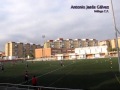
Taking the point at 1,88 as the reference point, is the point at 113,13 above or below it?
above

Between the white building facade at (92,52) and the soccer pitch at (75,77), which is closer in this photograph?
the soccer pitch at (75,77)

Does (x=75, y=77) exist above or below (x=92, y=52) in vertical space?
below

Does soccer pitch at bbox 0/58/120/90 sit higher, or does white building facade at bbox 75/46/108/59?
white building facade at bbox 75/46/108/59

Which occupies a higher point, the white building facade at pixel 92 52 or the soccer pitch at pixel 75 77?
the white building facade at pixel 92 52

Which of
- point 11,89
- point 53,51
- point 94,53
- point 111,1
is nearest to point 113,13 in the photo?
point 111,1

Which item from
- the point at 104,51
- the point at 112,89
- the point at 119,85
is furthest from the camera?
the point at 104,51

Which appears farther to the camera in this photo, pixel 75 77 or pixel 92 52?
pixel 92 52

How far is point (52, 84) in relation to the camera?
31422 millimetres

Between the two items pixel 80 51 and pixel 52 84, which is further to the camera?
pixel 80 51

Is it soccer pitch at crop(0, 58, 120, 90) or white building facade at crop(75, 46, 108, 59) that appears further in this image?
white building facade at crop(75, 46, 108, 59)

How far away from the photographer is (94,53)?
506ft

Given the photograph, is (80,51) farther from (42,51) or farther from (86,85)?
(86,85)

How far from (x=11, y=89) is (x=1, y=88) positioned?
1.48 m

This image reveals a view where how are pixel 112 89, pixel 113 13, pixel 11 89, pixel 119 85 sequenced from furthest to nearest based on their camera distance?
1. pixel 113 13
2. pixel 119 85
3. pixel 112 89
4. pixel 11 89
